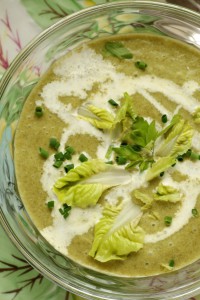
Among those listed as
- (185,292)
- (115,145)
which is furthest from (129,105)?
(185,292)

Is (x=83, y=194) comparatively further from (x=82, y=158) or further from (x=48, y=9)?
(x=48, y=9)

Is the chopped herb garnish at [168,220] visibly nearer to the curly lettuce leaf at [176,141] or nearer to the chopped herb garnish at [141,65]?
the curly lettuce leaf at [176,141]

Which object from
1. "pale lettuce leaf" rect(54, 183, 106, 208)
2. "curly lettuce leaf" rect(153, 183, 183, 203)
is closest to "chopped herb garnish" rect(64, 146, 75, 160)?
"pale lettuce leaf" rect(54, 183, 106, 208)

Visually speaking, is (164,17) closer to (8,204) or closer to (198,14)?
(198,14)

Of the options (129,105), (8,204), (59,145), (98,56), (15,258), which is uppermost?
(98,56)

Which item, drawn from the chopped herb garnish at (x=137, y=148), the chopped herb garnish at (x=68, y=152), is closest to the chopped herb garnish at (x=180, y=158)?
the chopped herb garnish at (x=137, y=148)
